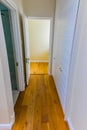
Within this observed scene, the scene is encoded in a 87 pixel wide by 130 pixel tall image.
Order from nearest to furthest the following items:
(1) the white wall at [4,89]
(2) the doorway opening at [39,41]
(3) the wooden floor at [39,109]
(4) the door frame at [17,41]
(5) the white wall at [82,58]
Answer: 1. (5) the white wall at [82,58]
2. (1) the white wall at [4,89]
3. (3) the wooden floor at [39,109]
4. (4) the door frame at [17,41]
5. (2) the doorway opening at [39,41]

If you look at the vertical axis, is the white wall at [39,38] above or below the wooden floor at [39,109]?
above

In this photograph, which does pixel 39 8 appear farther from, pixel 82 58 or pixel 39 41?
pixel 82 58

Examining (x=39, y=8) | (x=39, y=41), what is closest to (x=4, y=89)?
(x=39, y=8)

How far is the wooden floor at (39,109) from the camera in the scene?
1.89 metres

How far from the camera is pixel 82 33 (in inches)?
52.5

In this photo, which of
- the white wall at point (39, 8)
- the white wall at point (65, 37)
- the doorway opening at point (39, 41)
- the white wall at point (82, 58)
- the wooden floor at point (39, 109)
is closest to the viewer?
the white wall at point (82, 58)

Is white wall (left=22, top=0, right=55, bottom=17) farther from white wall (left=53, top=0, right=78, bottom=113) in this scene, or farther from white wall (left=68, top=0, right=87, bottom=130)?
white wall (left=68, top=0, right=87, bottom=130)

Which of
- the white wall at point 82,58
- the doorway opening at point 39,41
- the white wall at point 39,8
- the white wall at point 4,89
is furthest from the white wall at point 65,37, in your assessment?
the doorway opening at point 39,41

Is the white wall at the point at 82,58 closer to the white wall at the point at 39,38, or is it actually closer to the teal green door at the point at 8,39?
the teal green door at the point at 8,39

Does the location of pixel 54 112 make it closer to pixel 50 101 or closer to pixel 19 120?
pixel 50 101

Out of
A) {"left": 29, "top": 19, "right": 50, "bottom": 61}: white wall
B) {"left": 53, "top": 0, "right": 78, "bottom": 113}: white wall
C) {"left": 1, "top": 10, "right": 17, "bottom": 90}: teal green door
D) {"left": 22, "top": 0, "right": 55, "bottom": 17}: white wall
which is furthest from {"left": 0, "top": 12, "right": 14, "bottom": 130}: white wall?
{"left": 29, "top": 19, "right": 50, "bottom": 61}: white wall

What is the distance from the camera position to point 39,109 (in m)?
2.29

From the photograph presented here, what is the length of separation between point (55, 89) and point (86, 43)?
83.0 inches

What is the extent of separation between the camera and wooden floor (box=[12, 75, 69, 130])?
74.4 inches
